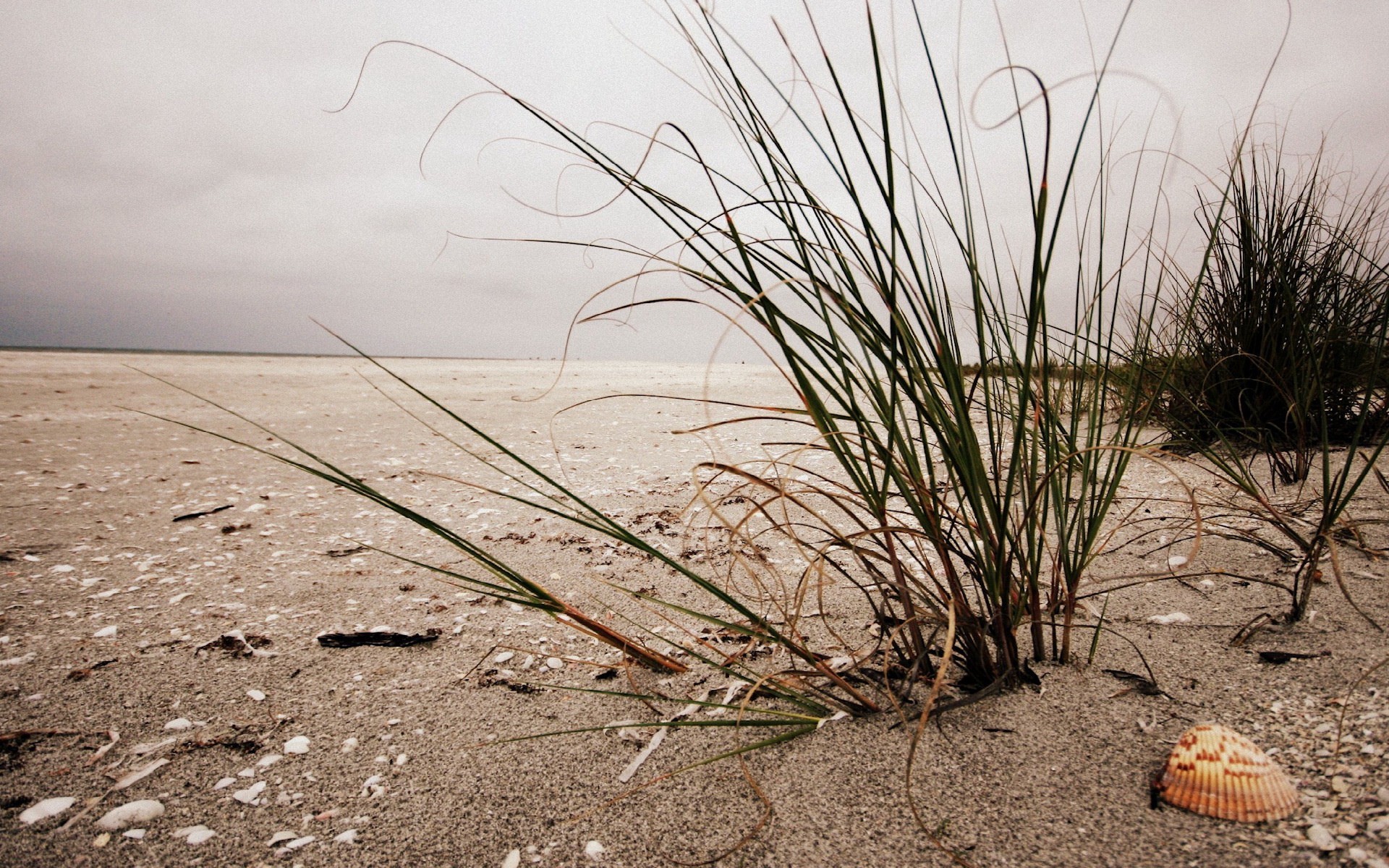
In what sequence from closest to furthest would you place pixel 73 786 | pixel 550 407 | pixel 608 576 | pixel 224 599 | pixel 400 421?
pixel 73 786
pixel 224 599
pixel 608 576
pixel 400 421
pixel 550 407

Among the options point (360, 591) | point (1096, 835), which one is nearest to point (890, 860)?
point (1096, 835)

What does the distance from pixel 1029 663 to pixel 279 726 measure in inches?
48.8

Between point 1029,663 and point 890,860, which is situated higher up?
point 1029,663

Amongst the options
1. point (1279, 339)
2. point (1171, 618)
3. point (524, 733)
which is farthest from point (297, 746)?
point (1279, 339)

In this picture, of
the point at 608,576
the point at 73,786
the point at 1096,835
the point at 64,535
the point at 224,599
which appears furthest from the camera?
the point at 64,535

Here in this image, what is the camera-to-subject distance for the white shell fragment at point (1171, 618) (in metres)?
1.22

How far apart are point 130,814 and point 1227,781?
1380 millimetres

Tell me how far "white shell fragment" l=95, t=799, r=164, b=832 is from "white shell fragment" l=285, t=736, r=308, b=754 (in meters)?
0.16

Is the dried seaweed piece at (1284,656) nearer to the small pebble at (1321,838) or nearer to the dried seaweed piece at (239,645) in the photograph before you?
the small pebble at (1321,838)

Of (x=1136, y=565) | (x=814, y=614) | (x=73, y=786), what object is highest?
(x=1136, y=565)

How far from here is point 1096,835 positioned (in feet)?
2.49

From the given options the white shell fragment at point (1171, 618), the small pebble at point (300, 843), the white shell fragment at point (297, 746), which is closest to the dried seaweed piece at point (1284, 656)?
the white shell fragment at point (1171, 618)

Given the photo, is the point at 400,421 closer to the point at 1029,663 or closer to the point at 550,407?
the point at 550,407

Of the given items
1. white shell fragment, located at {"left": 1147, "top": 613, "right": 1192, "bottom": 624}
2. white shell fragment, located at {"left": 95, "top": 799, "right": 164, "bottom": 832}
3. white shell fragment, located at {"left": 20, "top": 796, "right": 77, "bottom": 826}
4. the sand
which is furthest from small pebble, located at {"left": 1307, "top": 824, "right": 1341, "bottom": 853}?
Answer: white shell fragment, located at {"left": 20, "top": 796, "right": 77, "bottom": 826}
